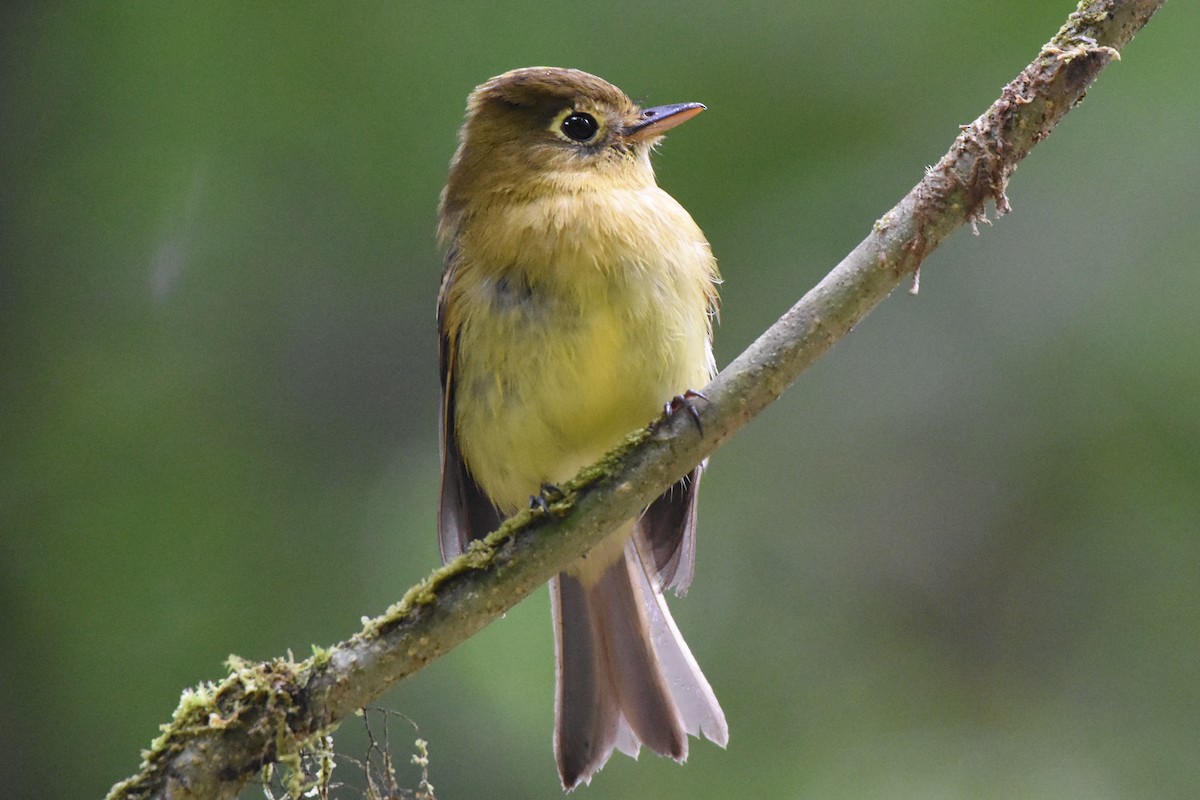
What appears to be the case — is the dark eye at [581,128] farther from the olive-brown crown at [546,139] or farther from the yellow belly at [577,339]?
the yellow belly at [577,339]

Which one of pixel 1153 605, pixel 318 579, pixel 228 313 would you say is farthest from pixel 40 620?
pixel 1153 605

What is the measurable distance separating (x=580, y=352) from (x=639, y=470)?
603mm

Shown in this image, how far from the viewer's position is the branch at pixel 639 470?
2.76 metres

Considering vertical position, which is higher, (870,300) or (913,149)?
(913,149)

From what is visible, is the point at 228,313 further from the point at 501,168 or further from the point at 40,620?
the point at 501,168

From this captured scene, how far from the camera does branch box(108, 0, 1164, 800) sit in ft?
9.05

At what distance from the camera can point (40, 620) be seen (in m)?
4.79

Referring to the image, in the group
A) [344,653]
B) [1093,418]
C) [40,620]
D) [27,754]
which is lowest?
[344,653]

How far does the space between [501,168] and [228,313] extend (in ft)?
5.61

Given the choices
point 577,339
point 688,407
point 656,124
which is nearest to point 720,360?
point 656,124

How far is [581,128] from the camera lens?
4051mm

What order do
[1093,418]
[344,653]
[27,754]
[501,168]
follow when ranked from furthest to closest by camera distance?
[1093,418] < [27,754] < [501,168] < [344,653]

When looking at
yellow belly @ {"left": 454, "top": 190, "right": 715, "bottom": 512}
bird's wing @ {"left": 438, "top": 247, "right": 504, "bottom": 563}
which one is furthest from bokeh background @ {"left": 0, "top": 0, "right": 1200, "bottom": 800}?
yellow belly @ {"left": 454, "top": 190, "right": 715, "bottom": 512}

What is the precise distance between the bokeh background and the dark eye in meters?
1.10
